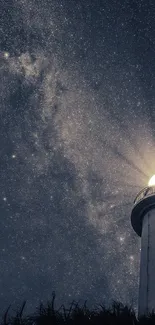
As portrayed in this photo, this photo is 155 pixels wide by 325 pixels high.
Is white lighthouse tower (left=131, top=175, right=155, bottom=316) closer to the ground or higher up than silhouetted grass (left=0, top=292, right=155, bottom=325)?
higher up

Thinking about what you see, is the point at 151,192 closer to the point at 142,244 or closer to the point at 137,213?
the point at 137,213

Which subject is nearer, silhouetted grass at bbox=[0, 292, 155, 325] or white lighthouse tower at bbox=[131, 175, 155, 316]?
silhouetted grass at bbox=[0, 292, 155, 325]

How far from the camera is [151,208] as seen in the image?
15.6 m

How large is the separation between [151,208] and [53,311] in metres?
10.3

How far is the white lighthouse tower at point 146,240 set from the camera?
1227 centimetres

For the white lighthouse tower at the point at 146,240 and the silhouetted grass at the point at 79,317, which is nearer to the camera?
the silhouetted grass at the point at 79,317

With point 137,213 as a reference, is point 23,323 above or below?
below

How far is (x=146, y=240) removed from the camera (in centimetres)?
1453

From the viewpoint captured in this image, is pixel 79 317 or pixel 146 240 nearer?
pixel 79 317

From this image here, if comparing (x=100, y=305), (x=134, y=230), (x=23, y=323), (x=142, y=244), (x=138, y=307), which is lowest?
(x=23, y=323)

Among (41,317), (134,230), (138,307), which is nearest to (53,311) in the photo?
(41,317)

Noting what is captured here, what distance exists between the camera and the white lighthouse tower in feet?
40.3

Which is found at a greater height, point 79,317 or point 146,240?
point 146,240

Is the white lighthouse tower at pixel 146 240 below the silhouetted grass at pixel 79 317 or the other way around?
the other way around
